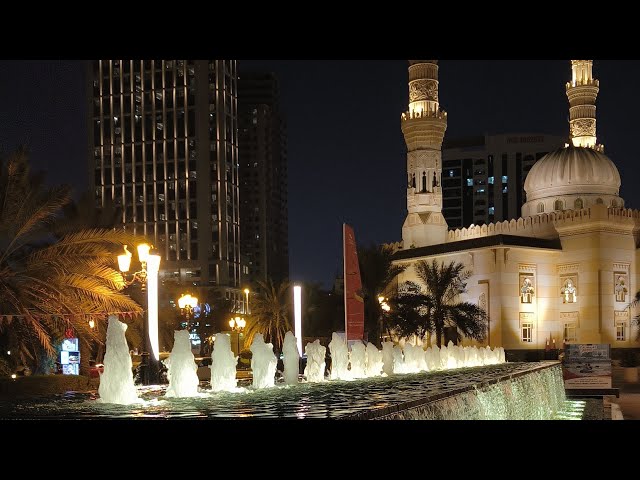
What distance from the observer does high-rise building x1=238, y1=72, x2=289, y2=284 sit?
337 feet

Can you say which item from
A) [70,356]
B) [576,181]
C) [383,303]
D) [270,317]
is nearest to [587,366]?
[383,303]

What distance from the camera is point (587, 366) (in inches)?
876

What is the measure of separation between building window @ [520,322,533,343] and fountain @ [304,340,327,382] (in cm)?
2756

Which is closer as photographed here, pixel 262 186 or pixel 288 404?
pixel 288 404

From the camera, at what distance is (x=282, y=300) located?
39.3m

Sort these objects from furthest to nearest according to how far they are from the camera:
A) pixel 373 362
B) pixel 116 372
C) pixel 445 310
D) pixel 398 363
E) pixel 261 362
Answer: pixel 445 310
pixel 398 363
pixel 373 362
pixel 261 362
pixel 116 372

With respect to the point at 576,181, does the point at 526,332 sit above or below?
below

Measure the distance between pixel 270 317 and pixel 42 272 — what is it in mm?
21761

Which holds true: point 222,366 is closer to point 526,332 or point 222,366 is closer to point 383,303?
→ point 383,303

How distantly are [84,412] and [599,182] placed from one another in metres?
41.1

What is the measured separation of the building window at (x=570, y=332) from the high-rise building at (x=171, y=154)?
39531 mm

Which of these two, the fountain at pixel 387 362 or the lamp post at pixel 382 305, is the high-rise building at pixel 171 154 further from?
the fountain at pixel 387 362
